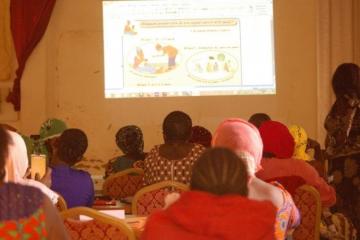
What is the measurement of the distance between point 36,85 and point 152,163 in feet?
10.9

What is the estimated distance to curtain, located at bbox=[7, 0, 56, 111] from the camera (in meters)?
6.97

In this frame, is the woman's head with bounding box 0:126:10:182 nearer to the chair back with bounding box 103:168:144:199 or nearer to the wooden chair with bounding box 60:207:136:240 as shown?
the wooden chair with bounding box 60:207:136:240

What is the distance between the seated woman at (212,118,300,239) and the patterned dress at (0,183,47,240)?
878 millimetres

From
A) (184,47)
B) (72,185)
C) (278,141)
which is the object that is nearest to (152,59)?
(184,47)

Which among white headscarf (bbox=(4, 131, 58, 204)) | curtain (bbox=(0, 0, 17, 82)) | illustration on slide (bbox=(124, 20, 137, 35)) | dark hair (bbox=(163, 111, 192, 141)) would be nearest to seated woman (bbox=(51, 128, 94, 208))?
dark hair (bbox=(163, 111, 192, 141))

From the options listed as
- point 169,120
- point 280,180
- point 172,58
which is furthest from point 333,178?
point 172,58

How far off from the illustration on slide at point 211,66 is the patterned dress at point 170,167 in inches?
116

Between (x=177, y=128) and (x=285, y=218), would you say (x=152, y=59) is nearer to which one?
(x=177, y=128)

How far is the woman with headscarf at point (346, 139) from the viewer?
4809mm

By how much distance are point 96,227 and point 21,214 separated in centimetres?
39

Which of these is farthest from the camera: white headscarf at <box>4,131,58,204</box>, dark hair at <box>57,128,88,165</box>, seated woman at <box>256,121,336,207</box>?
dark hair at <box>57,128,88,165</box>

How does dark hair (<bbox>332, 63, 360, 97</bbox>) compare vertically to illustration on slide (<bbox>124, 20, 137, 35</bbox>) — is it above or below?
below

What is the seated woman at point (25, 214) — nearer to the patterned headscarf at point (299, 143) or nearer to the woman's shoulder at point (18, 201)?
the woman's shoulder at point (18, 201)

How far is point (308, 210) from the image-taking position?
3.55 metres
